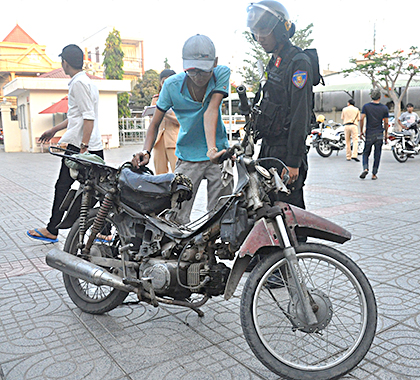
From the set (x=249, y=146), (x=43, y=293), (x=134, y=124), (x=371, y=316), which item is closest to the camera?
(x=371, y=316)

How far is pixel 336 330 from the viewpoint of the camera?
274cm

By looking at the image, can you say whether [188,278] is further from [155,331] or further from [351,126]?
[351,126]

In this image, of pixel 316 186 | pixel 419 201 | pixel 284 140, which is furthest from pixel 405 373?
pixel 316 186

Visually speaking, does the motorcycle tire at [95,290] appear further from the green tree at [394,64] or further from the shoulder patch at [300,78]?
the green tree at [394,64]

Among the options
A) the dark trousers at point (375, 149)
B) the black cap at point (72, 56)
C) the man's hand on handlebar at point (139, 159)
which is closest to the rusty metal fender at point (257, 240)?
the man's hand on handlebar at point (139, 159)

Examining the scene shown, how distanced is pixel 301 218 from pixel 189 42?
1.35 m

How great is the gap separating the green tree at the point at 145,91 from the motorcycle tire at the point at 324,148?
85.4 ft

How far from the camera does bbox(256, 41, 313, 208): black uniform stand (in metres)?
3.10

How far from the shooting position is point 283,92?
327 cm

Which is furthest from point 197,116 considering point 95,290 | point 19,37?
point 19,37

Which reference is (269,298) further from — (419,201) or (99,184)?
(419,201)

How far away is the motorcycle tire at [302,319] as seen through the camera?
88.1 inches

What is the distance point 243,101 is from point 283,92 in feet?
2.70

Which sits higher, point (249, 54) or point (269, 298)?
point (249, 54)
